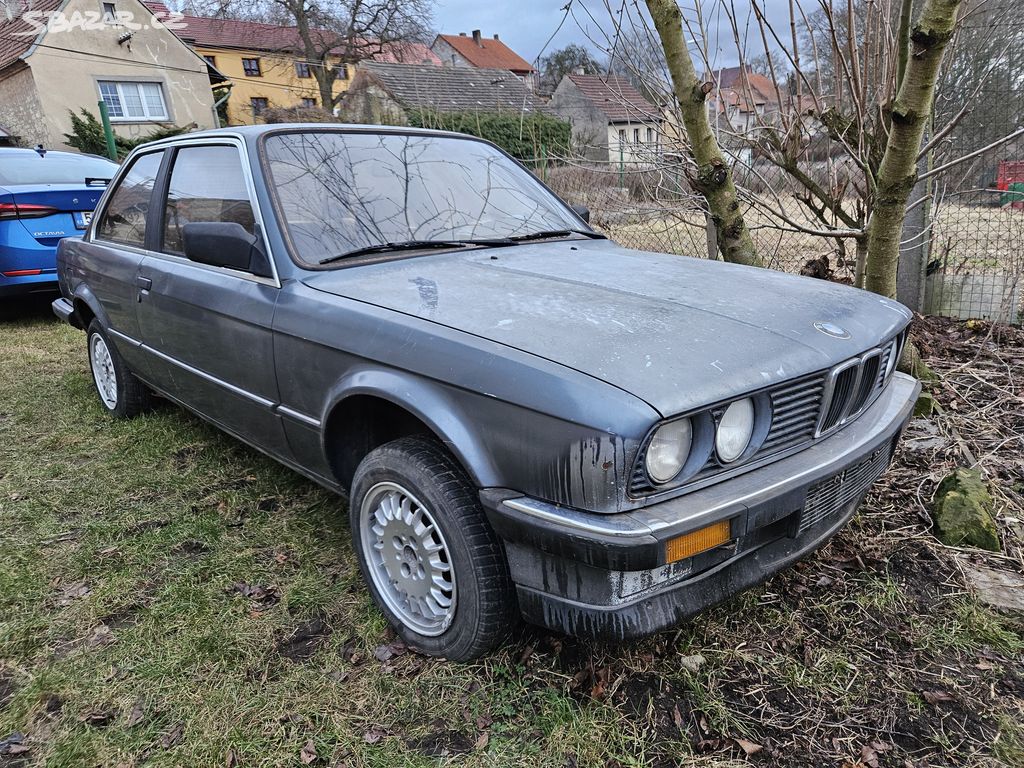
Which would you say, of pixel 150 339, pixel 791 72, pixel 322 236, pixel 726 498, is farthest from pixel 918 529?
pixel 150 339

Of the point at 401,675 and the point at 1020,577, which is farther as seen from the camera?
the point at 1020,577

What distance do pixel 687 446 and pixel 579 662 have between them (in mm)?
A: 860

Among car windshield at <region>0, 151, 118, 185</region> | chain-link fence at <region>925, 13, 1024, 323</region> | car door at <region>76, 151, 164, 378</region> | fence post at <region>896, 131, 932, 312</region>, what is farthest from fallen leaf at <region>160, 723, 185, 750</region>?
car windshield at <region>0, 151, 118, 185</region>

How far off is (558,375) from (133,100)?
30567 mm

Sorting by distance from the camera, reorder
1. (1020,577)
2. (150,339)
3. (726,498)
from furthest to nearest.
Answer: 1. (150,339)
2. (1020,577)
3. (726,498)

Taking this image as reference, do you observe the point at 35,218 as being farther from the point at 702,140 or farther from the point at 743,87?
the point at 743,87

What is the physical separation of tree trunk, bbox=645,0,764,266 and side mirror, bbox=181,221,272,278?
2.45 m

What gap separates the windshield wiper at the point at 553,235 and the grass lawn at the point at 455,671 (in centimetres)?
151

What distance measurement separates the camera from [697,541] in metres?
1.67

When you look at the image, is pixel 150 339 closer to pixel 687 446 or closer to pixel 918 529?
pixel 687 446

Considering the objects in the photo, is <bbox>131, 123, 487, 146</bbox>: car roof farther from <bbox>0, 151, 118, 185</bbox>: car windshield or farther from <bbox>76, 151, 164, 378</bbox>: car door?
<bbox>0, 151, 118, 185</bbox>: car windshield

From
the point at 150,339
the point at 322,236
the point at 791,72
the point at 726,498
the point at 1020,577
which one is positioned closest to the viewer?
the point at 726,498

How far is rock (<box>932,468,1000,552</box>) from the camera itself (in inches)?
102

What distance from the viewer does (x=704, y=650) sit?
2162 millimetres
